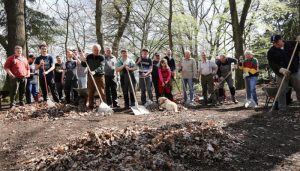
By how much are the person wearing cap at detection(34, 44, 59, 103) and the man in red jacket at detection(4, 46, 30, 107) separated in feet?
2.03

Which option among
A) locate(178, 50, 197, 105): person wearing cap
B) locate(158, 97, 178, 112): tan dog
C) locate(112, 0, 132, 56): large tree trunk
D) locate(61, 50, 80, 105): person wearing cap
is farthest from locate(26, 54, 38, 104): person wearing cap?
locate(112, 0, 132, 56): large tree trunk

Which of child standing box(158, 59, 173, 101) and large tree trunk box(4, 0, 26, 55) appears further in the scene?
large tree trunk box(4, 0, 26, 55)

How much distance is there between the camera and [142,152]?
20.2ft

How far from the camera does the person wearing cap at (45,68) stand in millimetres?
12490

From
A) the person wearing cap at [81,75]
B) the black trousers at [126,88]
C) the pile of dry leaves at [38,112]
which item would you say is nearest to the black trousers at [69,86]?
the person wearing cap at [81,75]

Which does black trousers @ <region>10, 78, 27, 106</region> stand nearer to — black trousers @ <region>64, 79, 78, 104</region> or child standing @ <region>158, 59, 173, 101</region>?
black trousers @ <region>64, 79, 78, 104</region>

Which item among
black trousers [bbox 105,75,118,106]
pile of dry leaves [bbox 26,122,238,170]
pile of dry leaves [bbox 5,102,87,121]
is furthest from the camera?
black trousers [bbox 105,75,118,106]

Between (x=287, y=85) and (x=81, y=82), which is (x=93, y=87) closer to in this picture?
(x=81, y=82)

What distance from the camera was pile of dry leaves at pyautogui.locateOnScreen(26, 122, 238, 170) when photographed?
5914mm

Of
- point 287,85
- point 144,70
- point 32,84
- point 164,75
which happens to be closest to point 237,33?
point 164,75

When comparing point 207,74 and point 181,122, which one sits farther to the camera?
point 207,74

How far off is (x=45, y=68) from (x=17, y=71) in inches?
44.2

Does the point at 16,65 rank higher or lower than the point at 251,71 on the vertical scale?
higher

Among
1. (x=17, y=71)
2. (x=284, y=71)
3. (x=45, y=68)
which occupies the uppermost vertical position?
(x=45, y=68)
